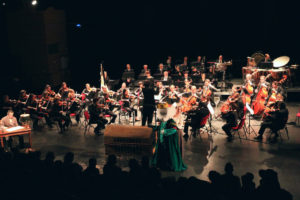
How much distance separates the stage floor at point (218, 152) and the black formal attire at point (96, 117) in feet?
1.09

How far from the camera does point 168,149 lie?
724 cm

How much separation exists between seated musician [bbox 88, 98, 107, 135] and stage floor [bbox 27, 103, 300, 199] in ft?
1.03

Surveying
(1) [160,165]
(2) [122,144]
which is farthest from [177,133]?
(2) [122,144]

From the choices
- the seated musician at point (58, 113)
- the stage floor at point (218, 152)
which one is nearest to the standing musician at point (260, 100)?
the stage floor at point (218, 152)

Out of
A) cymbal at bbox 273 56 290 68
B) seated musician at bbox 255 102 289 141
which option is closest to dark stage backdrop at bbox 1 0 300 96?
cymbal at bbox 273 56 290 68

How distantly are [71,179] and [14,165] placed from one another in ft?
3.75

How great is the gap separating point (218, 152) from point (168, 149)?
5.10 ft

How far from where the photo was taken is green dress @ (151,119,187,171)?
7164mm

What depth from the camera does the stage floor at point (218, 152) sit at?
7125 millimetres

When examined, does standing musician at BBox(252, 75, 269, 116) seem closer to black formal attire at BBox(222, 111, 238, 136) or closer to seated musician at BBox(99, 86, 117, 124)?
black formal attire at BBox(222, 111, 238, 136)

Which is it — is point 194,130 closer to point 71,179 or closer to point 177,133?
point 177,133

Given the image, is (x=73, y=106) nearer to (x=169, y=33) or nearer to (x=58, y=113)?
(x=58, y=113)

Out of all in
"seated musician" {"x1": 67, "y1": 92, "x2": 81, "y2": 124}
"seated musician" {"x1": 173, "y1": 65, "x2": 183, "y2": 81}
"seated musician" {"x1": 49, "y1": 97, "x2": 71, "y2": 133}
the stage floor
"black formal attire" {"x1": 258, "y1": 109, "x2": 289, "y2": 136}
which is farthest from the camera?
"seated musician" {"x1": 173, "y1": 65, "x2": 183, "y2": 81}

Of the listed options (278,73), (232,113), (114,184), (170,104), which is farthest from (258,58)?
(114,184)
